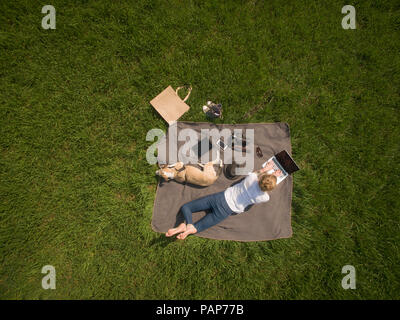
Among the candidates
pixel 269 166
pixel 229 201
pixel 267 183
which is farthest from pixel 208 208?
pixel 269 166

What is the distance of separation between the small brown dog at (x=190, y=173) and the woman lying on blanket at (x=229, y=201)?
323 mm

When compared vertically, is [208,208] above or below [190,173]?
below

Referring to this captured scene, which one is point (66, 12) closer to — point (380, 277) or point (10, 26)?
point (10, 26)

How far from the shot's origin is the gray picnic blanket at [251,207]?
3490 mm

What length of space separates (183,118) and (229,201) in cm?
185

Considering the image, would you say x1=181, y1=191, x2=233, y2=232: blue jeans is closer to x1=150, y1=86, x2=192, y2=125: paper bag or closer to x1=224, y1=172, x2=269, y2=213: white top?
x1=224, y1=172, x2=269, y2=213: white top

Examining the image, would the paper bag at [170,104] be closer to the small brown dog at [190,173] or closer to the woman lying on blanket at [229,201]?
the small brown dog at [190,173]

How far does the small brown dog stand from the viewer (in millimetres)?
3093

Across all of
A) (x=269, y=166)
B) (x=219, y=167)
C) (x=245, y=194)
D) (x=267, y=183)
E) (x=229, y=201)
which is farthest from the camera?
(x=219, y=167)

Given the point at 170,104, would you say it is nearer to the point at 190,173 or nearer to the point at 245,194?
→ the point at 190,173

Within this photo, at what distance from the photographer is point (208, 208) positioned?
10.8ft

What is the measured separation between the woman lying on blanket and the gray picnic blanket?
0.97 feet

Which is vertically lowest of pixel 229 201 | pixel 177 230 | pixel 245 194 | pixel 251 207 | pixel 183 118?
pixel 177 230

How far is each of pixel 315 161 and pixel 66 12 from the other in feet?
19.7
